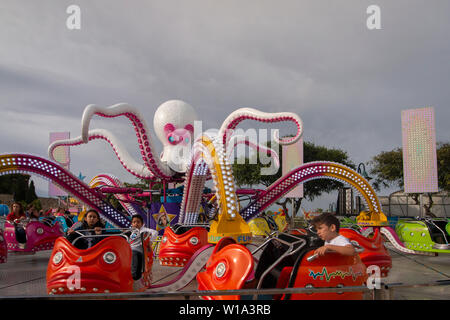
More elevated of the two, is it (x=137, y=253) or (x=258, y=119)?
(x=258, y=119)

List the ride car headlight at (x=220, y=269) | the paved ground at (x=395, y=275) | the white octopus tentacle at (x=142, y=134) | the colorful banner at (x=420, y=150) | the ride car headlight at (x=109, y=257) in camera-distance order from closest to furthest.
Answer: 1. the ride car headlight at (x=220, y=269)
2. the ride car headlight at (x=109, y=257)
3. the paved ground at (x=395, y=275)
4. the white octopus tentacle at (x=142, y=134)
5. the colorful banner at (x=420, y=150)

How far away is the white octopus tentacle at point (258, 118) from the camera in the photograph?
1182 cm

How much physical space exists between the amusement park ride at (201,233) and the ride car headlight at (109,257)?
1 cm

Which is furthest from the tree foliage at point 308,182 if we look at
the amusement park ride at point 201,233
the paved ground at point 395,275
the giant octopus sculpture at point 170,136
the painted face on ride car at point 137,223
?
the painted face on ride car at point 137,223

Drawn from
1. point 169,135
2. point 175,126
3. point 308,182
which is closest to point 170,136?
point 169,135

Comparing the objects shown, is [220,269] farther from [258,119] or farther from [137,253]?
[258,119]

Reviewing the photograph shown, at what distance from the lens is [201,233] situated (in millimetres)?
8812

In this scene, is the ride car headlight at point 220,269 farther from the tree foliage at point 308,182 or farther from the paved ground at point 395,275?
the tree foliage at point 308,182

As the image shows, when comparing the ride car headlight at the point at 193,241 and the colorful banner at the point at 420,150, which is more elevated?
the colorful banner at the point at 420,150

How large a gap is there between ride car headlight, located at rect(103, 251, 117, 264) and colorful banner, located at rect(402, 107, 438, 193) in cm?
1373

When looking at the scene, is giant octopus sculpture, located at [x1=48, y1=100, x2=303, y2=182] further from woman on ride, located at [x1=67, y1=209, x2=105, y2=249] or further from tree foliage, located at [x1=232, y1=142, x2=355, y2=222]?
tree foliage, located at [x1=232, y1=142, x2=355, y2=222]

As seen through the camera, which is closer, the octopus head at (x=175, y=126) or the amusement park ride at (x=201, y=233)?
the amusement park ride at (x=201, y=233)

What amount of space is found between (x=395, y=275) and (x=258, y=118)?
246 inches

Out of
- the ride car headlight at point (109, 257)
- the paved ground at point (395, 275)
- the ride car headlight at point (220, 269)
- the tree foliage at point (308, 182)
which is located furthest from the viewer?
the tree foliage at point (308, 182)
